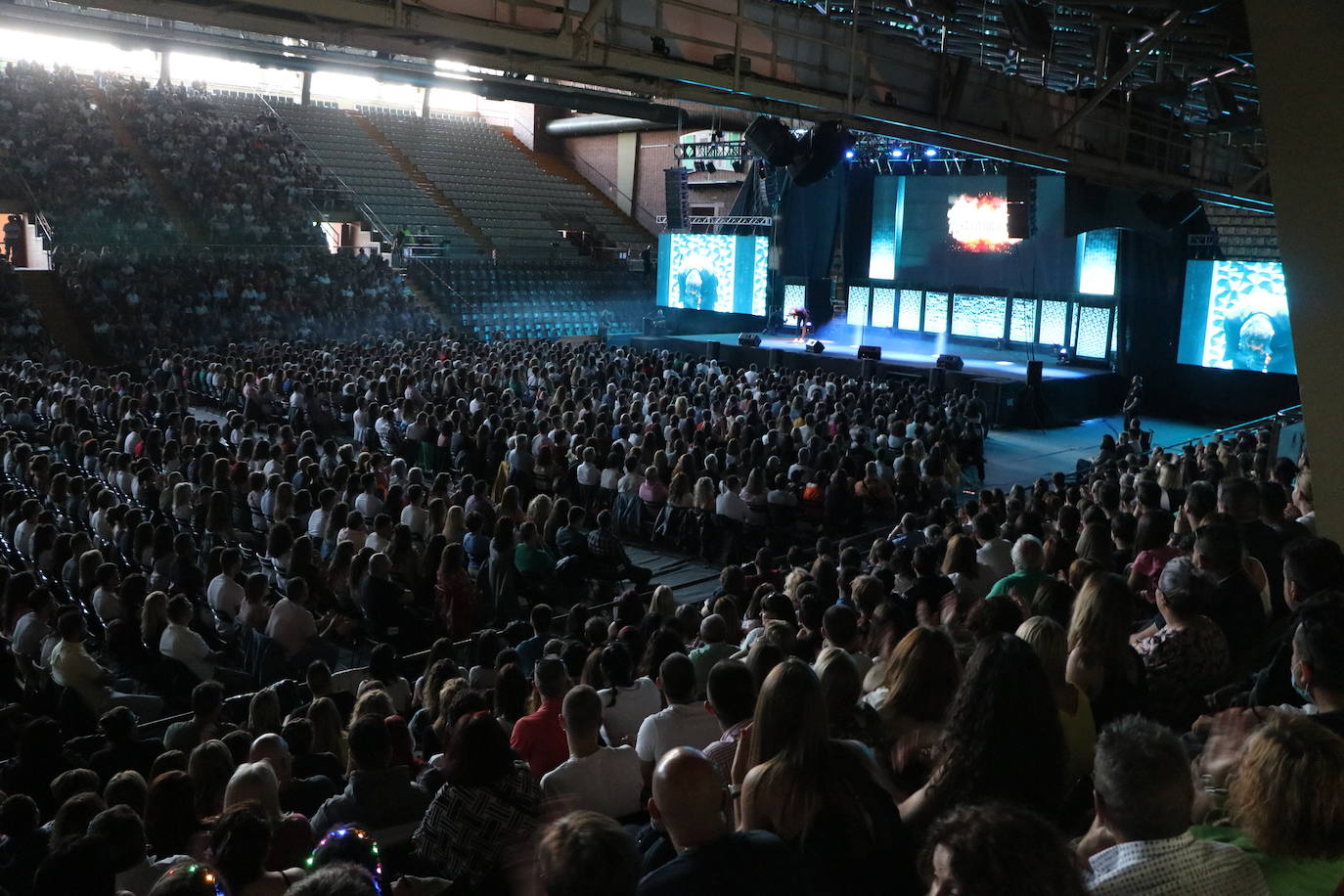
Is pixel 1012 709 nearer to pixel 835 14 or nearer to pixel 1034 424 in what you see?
pixel 835 14

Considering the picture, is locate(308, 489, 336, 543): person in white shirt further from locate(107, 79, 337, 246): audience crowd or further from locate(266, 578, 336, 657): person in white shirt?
locate(107, 79, 337, 246): audience crowd

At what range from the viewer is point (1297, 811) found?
2250 millimetres

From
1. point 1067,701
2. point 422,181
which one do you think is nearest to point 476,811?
point 1067,701

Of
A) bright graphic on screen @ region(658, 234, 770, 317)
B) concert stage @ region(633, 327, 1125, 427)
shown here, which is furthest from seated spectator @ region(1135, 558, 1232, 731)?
bright graphic on screen @ region(658, 234, 770, 317)

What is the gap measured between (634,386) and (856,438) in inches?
195

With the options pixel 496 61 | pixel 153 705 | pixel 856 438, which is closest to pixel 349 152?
pixel 856 438

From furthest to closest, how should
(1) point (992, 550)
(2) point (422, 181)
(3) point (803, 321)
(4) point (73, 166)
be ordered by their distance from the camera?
(2) point (422, 181)
(3) point (803, 321)
(4) point (73, 166)
(1) point (992, 550)

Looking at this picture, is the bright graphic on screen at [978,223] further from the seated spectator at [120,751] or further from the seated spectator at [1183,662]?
the seated spectator at [120,751]

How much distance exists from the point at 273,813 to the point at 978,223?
874 inches

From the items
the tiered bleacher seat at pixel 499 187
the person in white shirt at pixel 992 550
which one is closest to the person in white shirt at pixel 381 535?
the person in white shirt at pixel 992 550

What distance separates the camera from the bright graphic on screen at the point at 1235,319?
62.4ft

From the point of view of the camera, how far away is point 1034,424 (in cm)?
1894

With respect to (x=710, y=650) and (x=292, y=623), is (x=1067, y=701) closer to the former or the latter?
(x=710, y=650)

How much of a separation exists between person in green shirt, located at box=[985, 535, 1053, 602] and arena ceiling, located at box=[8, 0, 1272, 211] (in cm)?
476
